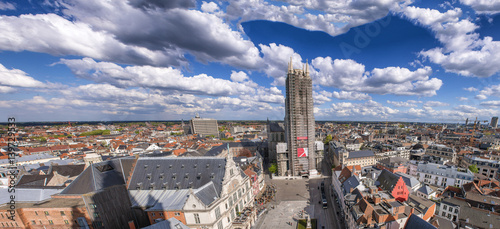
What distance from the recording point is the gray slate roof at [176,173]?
140 ft

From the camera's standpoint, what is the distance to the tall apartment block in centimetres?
8119

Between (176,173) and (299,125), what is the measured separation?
55.7 metres

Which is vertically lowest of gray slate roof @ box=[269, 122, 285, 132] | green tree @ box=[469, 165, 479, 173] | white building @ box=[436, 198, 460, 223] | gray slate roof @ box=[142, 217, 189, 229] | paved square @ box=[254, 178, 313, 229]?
paved square @ box=[254, 178, 313, 229]

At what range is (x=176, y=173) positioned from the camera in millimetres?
43906

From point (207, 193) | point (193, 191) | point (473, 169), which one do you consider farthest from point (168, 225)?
point (473, 169)

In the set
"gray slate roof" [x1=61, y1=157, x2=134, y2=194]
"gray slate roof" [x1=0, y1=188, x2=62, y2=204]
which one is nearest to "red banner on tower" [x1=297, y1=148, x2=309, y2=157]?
"gray slate roof" [x1=61, y1=157, x2=134, y2=194]

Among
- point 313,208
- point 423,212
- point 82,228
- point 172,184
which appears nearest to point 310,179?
point 313,208

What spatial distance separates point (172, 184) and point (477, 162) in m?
116

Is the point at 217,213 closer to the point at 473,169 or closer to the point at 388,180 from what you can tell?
the point at 388,180

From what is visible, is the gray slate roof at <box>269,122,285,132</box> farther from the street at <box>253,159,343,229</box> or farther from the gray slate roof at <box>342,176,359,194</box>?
the gray slate roof at <box>342,176,359,194</box>

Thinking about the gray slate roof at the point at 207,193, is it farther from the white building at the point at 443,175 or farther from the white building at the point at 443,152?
the white building at the point at 443,152

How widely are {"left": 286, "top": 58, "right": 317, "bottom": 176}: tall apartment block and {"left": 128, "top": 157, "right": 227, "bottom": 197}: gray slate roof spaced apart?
4575 centimetres

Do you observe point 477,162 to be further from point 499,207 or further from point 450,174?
point 499,207

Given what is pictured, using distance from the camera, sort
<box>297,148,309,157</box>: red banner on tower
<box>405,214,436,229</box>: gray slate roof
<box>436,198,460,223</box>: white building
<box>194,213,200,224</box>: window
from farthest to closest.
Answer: <box>297,148,309,157</box>: red banner on tower, <box>436,198,460,223</box>: white building, <box>194,213,200,224</box>: window, <box>405,214,436,229</box>: gray slate roof
